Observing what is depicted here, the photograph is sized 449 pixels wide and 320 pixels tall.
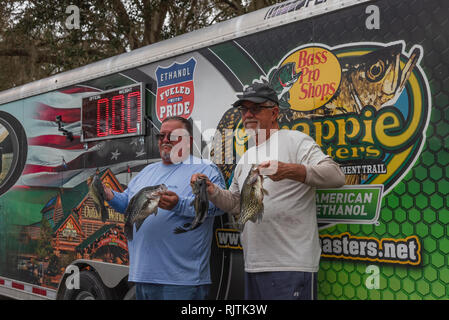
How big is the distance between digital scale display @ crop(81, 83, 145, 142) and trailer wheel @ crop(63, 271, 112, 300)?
130cm

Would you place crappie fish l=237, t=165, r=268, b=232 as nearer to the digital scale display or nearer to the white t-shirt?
the white t-shirt

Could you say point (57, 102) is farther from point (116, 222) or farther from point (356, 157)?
point (356, 157)

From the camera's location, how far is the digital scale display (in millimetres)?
4239

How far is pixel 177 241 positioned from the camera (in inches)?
129

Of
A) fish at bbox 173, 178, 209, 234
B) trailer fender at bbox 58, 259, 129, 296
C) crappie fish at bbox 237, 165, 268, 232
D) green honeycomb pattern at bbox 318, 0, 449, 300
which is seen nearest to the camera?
green honeycomb pattern at bbox 318, 0, 449, 300

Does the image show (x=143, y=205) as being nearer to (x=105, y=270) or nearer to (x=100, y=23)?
(x=105, y=270)

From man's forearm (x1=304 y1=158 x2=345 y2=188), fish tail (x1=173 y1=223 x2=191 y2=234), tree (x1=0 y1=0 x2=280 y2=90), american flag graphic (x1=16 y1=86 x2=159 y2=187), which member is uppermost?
tree (x1=0 y1=0 x2=280 y2=90)

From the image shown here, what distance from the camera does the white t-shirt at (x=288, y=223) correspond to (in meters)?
2.76

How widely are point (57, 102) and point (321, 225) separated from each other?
3406 mm

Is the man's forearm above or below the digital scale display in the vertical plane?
below

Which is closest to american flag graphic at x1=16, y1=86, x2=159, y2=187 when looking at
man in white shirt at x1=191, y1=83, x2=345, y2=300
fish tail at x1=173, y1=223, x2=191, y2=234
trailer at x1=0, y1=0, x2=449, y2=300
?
trailer at x1=0, y1=0, x2=449, y2=300

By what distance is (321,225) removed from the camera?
2.93 metres
